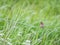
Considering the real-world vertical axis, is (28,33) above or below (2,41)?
above

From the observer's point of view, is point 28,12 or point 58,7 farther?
point 58,7

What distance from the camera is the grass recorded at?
7.73ft

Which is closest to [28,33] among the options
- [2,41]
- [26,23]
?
[26,23]

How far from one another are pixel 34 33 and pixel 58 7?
4.86 feet

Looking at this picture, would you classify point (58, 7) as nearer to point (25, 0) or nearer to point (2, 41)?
point (25, 0)

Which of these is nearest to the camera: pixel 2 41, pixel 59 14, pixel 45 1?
pixel 2 41

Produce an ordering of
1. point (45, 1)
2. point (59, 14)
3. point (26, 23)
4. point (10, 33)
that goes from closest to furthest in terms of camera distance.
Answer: point (10, 33) → point (26, 23) → point (59, 14) → point (45, 1)

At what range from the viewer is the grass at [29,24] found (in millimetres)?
2357

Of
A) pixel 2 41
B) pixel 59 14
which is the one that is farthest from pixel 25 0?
pixel 2 41

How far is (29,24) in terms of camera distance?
2.79 metres

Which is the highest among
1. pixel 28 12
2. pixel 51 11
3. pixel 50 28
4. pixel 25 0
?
pixel 25 0

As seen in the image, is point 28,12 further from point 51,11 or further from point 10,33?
point 10,33

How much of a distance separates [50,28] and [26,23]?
313 millimetres

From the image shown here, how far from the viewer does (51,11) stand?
372 cm
